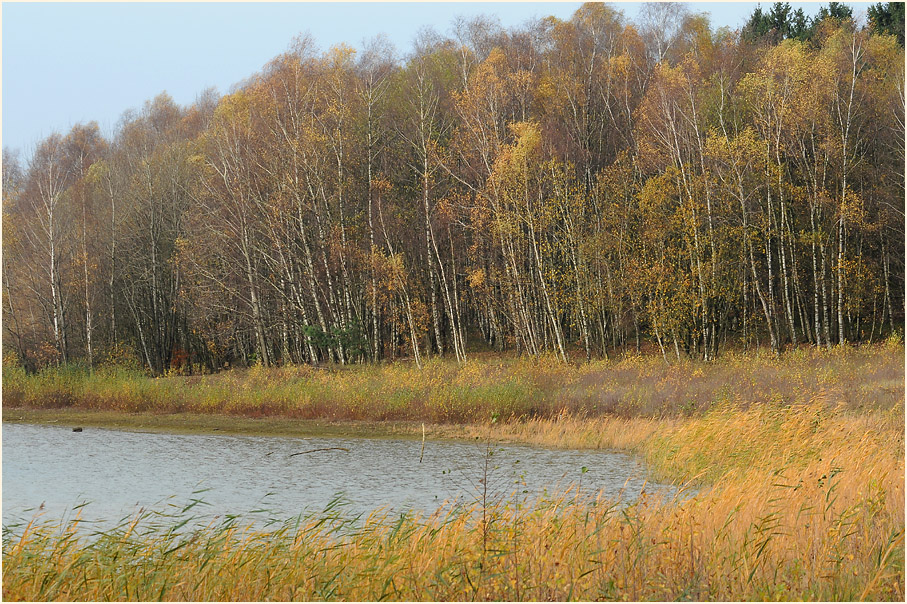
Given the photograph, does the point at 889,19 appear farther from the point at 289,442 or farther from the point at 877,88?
the point at 289,442

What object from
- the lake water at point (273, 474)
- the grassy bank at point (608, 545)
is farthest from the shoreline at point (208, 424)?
the grassy bank at point (608, 545)

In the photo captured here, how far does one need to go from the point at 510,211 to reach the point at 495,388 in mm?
9767

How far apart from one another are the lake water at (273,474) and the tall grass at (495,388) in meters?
2.40

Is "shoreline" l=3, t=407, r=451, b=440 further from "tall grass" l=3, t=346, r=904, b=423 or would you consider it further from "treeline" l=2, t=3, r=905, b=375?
"treeline" l=2, t=3, r=905, b=375

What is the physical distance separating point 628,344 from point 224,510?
25.6m

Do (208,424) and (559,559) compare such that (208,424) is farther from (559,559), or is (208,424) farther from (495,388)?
(559,559)

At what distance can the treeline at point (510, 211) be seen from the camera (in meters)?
28.2

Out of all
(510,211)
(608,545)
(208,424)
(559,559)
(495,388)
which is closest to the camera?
(559,559)

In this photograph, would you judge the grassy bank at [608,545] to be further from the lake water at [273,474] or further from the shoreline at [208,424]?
the shoreline at [208,424]

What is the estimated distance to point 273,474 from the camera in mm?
14703

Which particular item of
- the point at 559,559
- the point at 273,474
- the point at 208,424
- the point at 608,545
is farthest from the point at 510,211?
the point at 559,559

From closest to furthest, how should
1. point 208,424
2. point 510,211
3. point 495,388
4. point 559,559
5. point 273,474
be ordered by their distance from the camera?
1. point 559,559
2. point 273,474
3. point 495,388
4. point 208,424
5. point 510,211

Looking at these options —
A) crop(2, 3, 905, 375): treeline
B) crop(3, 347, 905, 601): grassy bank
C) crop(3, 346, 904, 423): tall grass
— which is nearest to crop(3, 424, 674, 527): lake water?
crop(3, 347, 905, 601): grassy bank

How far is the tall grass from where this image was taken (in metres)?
19.1
